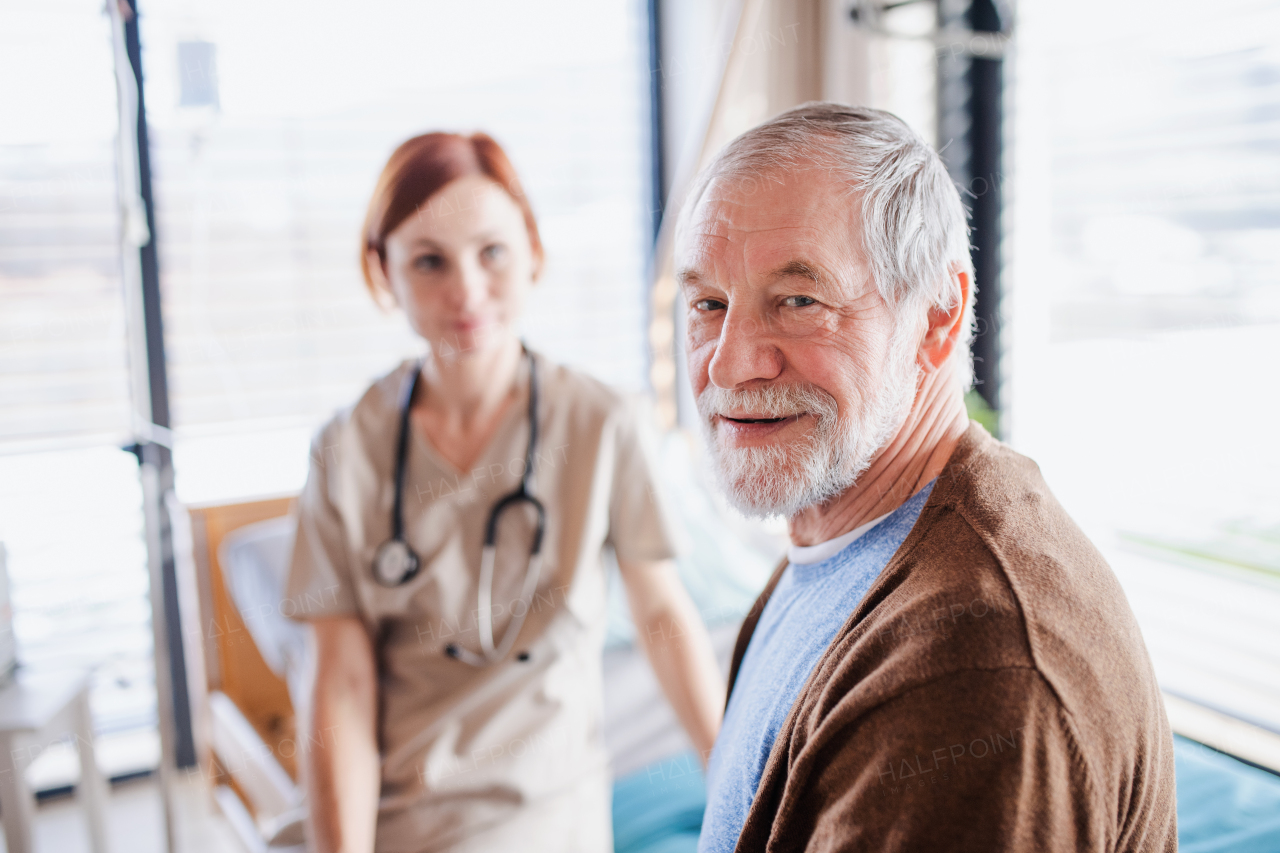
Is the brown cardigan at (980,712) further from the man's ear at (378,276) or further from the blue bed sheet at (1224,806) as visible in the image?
the man's ear at (378,276)

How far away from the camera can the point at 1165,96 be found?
1.99 metres

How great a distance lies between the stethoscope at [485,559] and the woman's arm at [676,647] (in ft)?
0.53

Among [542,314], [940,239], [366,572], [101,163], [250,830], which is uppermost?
[101,163]

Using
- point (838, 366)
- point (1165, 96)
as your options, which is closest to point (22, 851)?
point (838, 366)

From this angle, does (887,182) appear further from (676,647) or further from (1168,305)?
(1168,305)

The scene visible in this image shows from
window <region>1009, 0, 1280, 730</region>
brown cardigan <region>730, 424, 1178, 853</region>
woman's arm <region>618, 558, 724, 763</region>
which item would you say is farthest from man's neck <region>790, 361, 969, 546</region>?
window <region>1009, 0, 1280, 730</region>

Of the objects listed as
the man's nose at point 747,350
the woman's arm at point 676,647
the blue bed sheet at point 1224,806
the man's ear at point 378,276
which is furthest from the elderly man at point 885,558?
the blue bed sheet at point 1224,806

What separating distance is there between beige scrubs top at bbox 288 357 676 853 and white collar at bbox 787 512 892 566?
16.6 inches

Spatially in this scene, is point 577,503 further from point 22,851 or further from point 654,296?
point 654,296

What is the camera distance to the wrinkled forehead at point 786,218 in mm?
764

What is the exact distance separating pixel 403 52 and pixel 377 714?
222 centimetres

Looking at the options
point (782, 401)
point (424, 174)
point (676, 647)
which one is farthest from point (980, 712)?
point (424, 174)

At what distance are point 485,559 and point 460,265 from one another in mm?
416

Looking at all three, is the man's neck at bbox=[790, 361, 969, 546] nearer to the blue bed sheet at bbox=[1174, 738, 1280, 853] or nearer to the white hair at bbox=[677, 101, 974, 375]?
the white hair at bbox=[677, 101, 974, 375]
